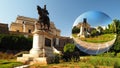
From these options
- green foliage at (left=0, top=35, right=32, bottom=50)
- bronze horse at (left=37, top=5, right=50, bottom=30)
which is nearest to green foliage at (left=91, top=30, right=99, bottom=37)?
bronze horse at (left=37, top=5, right=50, bottom=30)

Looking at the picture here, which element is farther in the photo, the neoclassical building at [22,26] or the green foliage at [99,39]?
the neoclassical building at [22,26]

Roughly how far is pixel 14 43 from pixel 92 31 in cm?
2704

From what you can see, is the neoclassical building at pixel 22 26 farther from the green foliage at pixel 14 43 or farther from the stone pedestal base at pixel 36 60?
the stone pedestal base at pixel 36 60

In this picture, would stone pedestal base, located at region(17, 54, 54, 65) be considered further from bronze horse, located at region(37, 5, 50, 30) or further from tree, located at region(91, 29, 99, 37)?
tree, located at region(91, 29, 99, 37)

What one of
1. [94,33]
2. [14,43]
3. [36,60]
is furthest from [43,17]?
[14,43]

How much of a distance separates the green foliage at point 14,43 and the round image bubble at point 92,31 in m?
25.0

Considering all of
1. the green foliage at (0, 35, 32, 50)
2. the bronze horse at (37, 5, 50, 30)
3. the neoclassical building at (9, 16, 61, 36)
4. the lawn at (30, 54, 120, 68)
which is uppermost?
the neoclassical building at (9, 16, 61, 36)

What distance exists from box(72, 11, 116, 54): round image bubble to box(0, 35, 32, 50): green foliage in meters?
25.0

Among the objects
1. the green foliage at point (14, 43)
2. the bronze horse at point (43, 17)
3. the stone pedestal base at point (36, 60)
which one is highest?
the bronze horse at point (43, 17)

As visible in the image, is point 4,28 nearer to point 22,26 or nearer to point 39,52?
point 22,26

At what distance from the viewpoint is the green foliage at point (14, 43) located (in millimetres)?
49938

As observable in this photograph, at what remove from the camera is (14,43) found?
51125mm

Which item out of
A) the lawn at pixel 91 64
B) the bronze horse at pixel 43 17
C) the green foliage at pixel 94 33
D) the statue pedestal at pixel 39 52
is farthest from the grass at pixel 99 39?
the lawn at pixel 91 64

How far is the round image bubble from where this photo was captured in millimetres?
27469
